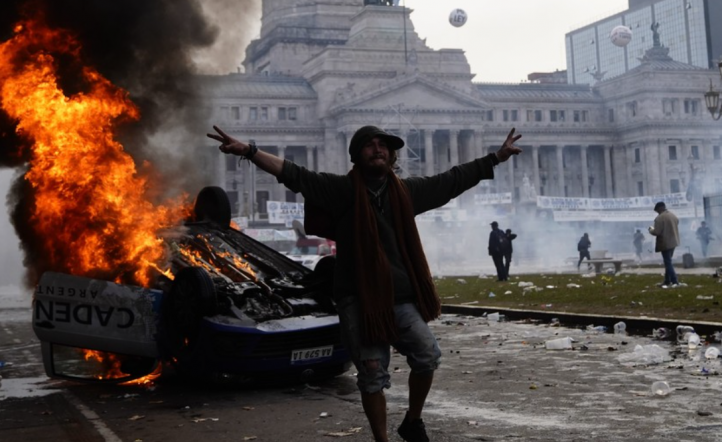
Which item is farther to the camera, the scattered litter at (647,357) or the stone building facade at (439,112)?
the stone building facade at (439,112)

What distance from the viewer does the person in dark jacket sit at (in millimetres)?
5230

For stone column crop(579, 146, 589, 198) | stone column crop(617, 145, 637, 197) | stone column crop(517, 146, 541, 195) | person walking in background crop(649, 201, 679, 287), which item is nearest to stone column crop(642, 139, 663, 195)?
stone column crop(617, 145, 637, 197)

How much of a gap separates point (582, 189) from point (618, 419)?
97519 millimetres

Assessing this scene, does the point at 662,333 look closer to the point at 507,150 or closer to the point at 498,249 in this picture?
the point at 507,150

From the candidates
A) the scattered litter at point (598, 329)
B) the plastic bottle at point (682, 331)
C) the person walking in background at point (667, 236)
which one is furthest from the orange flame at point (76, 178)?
the person walking in background at point (667, 236)

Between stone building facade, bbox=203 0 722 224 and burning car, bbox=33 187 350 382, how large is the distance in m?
72.4

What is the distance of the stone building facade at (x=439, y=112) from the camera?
3531 inches

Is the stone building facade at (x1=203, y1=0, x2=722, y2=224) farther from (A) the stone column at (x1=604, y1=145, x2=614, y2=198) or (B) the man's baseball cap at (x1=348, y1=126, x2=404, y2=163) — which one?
(B) the man's baseball cap at (x1=348, y1=126, x2=404, y2=163)

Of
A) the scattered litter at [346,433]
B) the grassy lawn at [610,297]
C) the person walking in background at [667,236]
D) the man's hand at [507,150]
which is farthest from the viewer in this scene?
the person walking in background at [667,236]

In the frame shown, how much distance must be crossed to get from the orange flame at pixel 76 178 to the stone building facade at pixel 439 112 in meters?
71.8

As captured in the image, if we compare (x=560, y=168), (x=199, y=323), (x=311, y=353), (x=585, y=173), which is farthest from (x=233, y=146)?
(x=585, y=173)

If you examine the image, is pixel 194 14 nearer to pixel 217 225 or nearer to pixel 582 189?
pixel 217 225

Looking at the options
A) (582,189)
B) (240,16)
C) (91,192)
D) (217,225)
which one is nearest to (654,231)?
(240,16)

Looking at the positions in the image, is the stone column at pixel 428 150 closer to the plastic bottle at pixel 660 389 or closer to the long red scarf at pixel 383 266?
the plastic bottle at pixel 660 389
